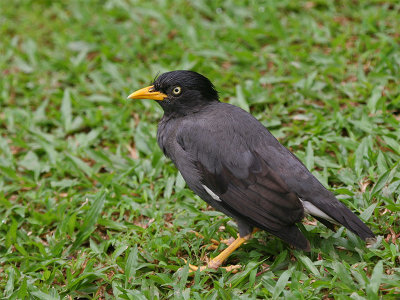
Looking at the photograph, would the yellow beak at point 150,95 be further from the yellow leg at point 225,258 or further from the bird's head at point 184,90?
the yellow leg at point 225,258

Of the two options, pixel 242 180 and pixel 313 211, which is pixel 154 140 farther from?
pixel 313 211

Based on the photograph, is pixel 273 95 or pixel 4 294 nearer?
pixel 4 294

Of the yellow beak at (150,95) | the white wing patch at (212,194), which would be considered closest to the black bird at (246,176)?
the white wing patch at (212,194)

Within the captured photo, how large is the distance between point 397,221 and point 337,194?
598mm

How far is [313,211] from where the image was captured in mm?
3977

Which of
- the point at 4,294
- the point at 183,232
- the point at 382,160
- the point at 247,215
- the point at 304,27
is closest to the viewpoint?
the point at 247,215

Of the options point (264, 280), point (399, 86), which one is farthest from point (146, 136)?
point (399, 86)

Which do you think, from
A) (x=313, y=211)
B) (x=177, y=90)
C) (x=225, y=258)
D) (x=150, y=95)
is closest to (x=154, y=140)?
(x=150, y=95)

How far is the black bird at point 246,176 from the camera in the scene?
3.89 m

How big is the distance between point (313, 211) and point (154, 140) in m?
2.45

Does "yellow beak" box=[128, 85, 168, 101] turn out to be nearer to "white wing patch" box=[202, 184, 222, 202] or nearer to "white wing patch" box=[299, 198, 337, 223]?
"white wing patch" box=[202, 184, 222, 202]

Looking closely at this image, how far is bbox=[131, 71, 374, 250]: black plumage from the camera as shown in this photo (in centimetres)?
389

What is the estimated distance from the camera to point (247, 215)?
13.1 feet

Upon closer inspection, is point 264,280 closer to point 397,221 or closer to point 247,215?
point 247,215
